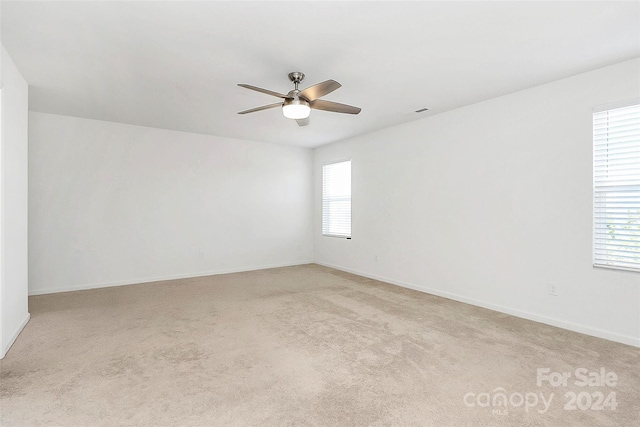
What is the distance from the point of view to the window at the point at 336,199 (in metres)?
6.10

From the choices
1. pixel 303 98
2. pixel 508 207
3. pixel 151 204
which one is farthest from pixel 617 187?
pixel 151 204

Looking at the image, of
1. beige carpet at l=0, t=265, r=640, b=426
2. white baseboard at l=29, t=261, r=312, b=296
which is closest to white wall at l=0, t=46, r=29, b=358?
beige carpet at l=0, t=265, r=640, b=426

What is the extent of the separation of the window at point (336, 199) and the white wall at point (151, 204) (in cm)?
56

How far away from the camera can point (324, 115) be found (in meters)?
4.45

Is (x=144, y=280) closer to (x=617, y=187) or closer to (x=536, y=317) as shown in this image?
(x=536, y=317)

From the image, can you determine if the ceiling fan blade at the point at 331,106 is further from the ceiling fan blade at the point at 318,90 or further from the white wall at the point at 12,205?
the white wall at the point at 12,205

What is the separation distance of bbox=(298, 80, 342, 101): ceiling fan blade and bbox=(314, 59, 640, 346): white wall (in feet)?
7.55

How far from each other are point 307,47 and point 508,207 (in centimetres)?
284

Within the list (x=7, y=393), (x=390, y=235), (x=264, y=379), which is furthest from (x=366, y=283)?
(x=7, y=393)

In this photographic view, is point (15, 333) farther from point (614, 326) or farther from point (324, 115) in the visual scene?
point (614, 326)

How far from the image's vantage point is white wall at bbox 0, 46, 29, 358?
2.62m

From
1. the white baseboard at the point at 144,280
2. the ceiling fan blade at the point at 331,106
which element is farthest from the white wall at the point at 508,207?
the white baseboard at the point at 144,280

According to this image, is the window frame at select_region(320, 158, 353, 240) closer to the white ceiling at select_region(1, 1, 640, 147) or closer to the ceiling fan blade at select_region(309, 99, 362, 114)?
the white ceiling at select_region(1, 1, 640, 147)

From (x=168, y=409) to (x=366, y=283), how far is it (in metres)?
3.62
